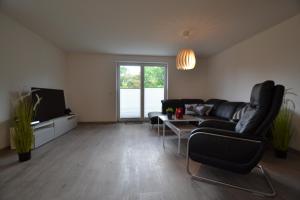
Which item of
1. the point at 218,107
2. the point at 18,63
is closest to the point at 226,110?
the point at 218,107

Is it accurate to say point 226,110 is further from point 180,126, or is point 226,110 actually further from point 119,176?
point 119,176

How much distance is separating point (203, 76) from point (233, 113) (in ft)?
8.29

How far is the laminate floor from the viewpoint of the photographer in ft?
5.49

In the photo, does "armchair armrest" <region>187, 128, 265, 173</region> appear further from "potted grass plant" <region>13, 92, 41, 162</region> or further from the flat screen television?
the flat screen television

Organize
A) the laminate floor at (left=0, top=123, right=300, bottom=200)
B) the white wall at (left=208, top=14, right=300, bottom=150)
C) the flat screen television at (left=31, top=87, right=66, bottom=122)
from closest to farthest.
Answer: the laminate floor at (left=0, top=123, right=300, bottom=200) < the white wall at (left=208, top=14, right=300, bottom=150) < the flat screen television at (left=31, top=87, right=66, bottom=122)

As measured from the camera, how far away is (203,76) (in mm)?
5902

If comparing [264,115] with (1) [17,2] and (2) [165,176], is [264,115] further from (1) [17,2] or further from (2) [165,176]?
(1) [17,2]

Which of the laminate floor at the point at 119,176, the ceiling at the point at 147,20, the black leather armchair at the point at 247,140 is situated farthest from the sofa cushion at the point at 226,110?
the black leather armchair at the point at 247,140

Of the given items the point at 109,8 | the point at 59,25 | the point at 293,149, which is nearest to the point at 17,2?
the point at 59,25

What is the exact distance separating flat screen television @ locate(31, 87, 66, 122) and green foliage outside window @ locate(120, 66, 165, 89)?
2030mm

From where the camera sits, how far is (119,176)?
6.66ft

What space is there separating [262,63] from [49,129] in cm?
483

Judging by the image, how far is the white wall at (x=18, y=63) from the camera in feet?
9.11

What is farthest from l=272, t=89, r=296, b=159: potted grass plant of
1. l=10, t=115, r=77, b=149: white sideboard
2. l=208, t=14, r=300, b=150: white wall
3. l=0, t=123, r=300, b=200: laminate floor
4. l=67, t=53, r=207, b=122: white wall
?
l=10, t=115, r=77, b=149: white sideboard
